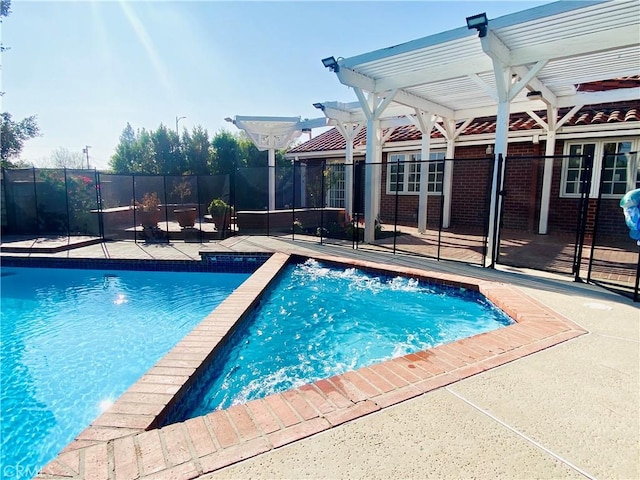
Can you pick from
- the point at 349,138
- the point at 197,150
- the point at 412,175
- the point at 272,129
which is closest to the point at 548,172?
the point at 412,175

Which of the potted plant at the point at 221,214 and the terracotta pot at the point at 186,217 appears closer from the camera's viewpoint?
the potted plant at the point at 221,214

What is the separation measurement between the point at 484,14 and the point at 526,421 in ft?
17.4

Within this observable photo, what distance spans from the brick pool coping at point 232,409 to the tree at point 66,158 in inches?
2113

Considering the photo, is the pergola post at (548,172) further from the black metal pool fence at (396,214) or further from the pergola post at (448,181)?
the pergola post at (448,181)

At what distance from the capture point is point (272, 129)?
469 inches

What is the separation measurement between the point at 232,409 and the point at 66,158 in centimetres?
5704

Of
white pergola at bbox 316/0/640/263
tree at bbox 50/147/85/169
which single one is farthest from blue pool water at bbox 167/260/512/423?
tree at bbox 50/147/85/169

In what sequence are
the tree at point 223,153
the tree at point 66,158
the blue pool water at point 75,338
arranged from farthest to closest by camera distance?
the tree at point 66,158
the tree at point 223,153
the blue pool water at point 75,338

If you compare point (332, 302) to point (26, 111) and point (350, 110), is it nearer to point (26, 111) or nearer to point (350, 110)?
point (350, 110)

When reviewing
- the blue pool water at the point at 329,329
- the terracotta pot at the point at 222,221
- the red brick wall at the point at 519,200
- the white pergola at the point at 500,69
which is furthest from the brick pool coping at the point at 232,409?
the terracotta pot at the point at 222,221

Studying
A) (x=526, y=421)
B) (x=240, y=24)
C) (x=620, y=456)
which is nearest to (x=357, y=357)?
(x=526, y=421)

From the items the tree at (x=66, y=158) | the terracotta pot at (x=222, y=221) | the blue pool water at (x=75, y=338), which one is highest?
the tree at (x=66, y=158)

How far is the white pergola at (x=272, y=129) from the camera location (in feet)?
36.3

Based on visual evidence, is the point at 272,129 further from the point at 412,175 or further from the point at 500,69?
the point at 500,69
